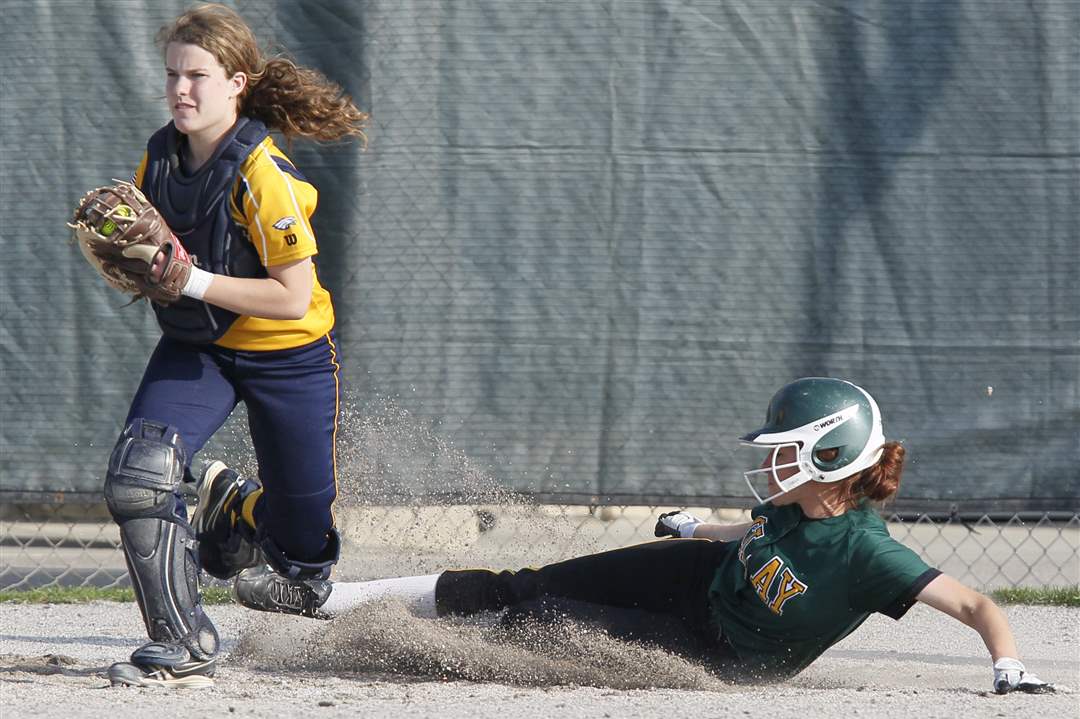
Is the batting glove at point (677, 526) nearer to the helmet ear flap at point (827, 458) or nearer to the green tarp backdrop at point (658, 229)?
the helmet ear flap at point (827, 458)

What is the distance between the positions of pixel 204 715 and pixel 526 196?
8.42 ft

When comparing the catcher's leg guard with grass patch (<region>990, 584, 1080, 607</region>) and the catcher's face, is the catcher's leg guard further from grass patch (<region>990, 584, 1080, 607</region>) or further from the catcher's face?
grass patch (<region>990, 584, 1080, 607</region>)

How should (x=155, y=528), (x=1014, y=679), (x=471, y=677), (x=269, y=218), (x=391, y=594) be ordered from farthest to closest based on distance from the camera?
(x=391, y=594) < (x=471, y=677) < (x=269, y=218) < (x=155, y=528) < (x=1014, y=679)

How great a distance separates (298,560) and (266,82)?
53.3 inches

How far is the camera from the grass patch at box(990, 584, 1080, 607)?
5.20 meters

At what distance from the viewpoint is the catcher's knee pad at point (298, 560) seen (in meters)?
4.02

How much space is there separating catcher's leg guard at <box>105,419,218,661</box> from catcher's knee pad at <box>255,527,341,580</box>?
552 millimetres

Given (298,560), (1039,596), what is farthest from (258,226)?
(1039,596)

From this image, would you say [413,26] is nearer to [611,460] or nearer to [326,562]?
[611,460]

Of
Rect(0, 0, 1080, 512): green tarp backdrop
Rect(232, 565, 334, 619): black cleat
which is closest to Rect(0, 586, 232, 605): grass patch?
Rect(0, 0, 1080, 512): green tarp backdrop

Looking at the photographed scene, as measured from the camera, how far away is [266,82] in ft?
12.5

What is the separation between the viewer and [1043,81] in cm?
516

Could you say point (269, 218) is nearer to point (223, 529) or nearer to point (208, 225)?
point (208, 225)

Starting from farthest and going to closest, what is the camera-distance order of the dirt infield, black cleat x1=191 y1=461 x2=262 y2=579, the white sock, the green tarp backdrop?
the green tarp backdrop → black cleat x1=191 y1=461 x2=262 y2=579 → the white sock → the dirt infield
